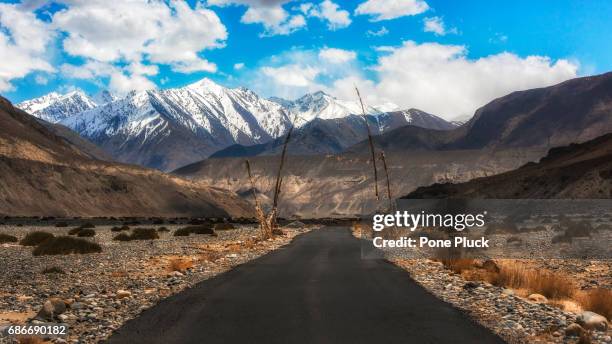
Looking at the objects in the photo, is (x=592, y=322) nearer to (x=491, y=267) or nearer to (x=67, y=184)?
(x=491, y=267)

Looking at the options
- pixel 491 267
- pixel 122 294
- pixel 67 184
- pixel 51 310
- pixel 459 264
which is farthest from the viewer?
pixel 67 184

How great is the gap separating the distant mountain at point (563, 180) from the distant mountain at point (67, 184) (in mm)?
74698

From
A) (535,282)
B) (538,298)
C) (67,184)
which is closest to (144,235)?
(535,282)

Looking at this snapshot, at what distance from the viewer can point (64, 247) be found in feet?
118

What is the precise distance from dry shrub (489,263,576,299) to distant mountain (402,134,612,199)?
7293 centimetres

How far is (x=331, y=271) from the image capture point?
80.5 feet

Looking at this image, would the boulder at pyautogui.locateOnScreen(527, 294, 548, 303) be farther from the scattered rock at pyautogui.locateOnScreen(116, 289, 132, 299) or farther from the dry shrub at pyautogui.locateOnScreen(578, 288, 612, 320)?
the scattered rock at pyautogui.locateOnScreen(116, 289, 132, 299)

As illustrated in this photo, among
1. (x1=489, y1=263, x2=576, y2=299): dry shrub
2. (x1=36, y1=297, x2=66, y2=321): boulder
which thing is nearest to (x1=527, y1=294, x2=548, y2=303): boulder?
(x1=489, y1=263, x2=576, y2=299): dry shrub


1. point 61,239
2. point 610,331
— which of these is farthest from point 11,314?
point 61,239

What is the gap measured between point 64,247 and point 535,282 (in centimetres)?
2592

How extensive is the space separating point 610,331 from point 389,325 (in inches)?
164

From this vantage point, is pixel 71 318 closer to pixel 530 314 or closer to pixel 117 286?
pixel 117 286

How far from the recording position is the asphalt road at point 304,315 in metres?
11.7

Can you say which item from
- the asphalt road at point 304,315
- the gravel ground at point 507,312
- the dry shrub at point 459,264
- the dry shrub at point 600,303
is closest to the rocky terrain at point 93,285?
the asphalt road at point 304,315
